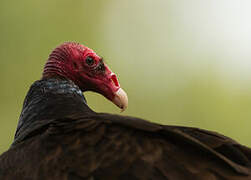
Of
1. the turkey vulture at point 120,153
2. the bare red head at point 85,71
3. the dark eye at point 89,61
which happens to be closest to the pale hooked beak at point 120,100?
the bare red head at point 85,71

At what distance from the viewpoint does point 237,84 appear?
1327cm

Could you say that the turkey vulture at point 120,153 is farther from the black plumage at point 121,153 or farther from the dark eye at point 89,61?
the dark eye at point 89,61

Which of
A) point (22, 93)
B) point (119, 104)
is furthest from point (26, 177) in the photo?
point (22, 93)

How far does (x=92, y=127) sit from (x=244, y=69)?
1183 centimetres

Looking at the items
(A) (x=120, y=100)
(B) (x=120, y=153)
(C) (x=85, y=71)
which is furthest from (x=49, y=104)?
(B) (x=120, y=153)

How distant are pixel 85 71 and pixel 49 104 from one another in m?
0.74

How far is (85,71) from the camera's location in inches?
184

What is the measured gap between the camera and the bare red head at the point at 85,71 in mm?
4630

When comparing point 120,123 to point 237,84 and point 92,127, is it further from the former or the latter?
point 237,84

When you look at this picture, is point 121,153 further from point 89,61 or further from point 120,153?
point 89,61

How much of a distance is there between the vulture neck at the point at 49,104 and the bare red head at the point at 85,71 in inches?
6.8

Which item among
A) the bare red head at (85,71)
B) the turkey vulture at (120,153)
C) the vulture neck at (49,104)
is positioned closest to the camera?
the turkey vulture at (120,153)

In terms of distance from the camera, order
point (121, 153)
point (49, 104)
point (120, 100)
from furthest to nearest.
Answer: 1. point (120, 100)
2. point (49, 104)
3. point (121, 153)

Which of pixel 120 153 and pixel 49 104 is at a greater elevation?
pixel 120 153
